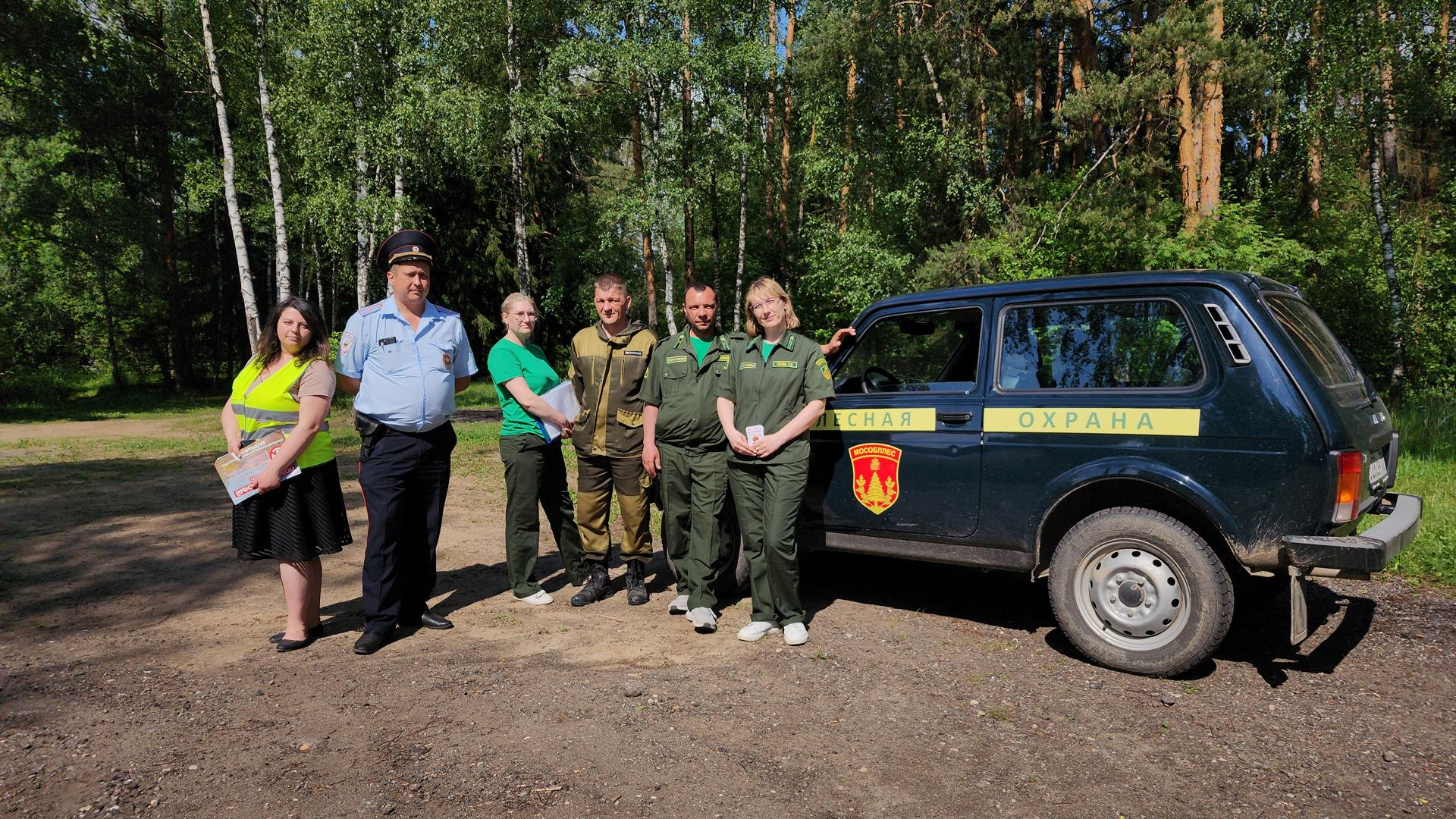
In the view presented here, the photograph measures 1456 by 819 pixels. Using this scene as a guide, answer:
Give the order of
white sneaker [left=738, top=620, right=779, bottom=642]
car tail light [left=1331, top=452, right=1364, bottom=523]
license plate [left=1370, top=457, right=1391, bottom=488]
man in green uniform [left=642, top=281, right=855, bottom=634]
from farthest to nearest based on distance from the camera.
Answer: man in green uniform [left=642, top=281, right=855, bottom=634] < white sneaker [left=738, top=620, right=779, bottom=642] < license plate [left=1370, top=457, right=1391, bottom=488] < car tail light [left=1331, top=452, right=1364, bottom=523]

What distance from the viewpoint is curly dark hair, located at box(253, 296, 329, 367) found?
4500 millimetres

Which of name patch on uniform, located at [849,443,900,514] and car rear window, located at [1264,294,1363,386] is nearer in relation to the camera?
car rear window, located at [1264,294,1363,386]

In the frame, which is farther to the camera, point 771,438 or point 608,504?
point 608,504

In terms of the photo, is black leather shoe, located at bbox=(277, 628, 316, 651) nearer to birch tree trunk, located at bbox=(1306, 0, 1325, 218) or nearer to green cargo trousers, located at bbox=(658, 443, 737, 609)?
green cargo trousers, located at bbox=(658, 443, 737, 609)

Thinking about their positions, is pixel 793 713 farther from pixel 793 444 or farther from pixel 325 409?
pixel 325 409

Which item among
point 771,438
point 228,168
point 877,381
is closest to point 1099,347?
point 877,381

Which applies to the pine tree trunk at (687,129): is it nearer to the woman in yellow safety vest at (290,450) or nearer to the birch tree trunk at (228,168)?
the birch tree trunk at (228,168)

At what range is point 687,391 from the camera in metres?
4.93

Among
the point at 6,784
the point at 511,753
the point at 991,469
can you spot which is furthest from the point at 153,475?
the point at 991,469

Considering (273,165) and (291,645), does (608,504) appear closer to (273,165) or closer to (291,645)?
(291,645)

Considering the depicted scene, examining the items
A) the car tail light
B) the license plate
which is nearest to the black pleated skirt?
the car tail light

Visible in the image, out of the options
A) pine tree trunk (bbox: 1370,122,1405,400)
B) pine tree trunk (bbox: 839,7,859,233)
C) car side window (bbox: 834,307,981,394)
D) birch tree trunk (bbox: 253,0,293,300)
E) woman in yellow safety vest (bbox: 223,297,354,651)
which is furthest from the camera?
pine tree trunk (bbox: 839,7,859,233)

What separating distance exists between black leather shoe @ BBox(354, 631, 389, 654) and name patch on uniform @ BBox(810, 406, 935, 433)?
2.75 m

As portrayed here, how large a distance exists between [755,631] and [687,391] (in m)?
1.46
